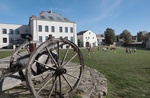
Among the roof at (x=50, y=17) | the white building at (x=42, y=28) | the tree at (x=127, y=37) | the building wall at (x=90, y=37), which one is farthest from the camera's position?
the tree at (x=127, y=37)

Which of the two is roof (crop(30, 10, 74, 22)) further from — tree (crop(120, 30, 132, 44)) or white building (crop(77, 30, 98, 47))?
tree (crop(120, 30, 132, 44))

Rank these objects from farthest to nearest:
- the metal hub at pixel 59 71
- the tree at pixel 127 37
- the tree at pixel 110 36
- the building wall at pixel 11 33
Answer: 1. the tree at pixel 127 37
2. the tree at pixel 110 36
3. the building wall at pixel 11 33
4. the metal hub at pixel 59 71

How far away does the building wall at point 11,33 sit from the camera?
43469mm

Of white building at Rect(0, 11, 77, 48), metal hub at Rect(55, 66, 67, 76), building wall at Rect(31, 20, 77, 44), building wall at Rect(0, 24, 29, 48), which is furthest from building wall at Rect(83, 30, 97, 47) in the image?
metal hub at Rect(55, 66, 67, 76)

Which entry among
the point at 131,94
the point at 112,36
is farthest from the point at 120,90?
the point at 112,36

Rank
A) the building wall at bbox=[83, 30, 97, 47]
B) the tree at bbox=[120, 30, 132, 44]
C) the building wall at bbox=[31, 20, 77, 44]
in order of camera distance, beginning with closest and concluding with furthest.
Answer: the building wall at bbox=[31, 20, 77, 44] < the building wall at bbox=[83, 30, 97, 47] < the tree at bbox=[120, 30, 132, 44]

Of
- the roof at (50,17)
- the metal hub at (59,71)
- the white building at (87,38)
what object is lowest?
the metal hub at (59,71)

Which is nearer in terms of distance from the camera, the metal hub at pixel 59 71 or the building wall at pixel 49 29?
the metal hub at pixel 59 71

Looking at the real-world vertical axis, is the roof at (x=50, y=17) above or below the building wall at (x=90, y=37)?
above

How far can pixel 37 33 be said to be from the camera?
139 ft

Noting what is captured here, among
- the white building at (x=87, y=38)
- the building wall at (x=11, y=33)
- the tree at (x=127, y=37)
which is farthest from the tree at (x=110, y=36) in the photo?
the building wall at (x=11, y=33)

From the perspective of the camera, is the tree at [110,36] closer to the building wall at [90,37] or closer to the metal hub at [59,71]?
the building wall at [90,37]

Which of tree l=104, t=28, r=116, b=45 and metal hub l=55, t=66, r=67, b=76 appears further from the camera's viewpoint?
tree l=104, t=28, r=116, b=45

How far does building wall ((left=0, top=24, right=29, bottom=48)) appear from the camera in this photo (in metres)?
43.5
